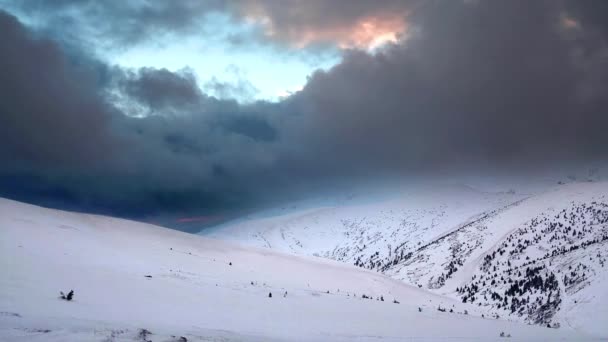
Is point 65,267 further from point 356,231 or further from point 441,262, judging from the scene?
point 356,231

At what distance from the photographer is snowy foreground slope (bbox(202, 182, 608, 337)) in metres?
34.5

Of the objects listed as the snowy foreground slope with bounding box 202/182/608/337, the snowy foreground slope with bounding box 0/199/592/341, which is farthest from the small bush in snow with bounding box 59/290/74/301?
the snowy foreground slope with bounding box 202/182/608/337

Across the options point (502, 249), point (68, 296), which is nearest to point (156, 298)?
point (68, 296)

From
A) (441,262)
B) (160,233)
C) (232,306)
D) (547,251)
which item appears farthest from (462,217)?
(232,306)

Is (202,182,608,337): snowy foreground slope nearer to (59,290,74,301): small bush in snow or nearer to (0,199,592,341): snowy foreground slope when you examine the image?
(0,199,592,341): snowy foreground slope

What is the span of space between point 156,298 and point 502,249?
205ft

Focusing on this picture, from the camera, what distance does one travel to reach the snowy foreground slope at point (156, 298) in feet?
26.5

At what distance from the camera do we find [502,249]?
6288 cm

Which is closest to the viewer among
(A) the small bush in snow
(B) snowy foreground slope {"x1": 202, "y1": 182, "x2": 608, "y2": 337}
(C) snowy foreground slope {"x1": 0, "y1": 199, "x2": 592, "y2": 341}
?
(C) snowy foreground slope {"x1": 0, "y1": 199, "x2": 592, "y2": 341}

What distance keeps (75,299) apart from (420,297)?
71.1 feet

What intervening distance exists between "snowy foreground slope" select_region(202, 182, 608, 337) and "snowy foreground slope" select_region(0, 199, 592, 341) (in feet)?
56.0

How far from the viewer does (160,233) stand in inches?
1022

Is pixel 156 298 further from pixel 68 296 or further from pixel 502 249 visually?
pixel 502 249

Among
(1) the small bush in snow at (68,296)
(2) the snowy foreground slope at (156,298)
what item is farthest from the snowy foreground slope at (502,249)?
(1) the small bush in snow at (68,296)
